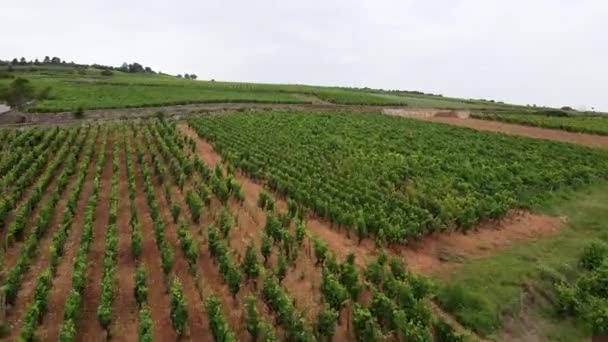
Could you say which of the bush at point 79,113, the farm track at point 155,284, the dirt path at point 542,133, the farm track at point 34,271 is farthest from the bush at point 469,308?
the bush at point 79,113

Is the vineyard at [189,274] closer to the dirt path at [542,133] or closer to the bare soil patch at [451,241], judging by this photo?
the bare soil patch at [451,241]

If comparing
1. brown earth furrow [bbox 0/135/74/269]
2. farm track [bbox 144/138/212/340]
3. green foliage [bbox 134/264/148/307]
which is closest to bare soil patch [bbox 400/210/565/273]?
farm track [bbox 144/138/212/340]

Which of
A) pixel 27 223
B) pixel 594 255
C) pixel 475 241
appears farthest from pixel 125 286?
pixel 594 255

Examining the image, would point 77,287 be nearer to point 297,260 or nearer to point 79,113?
point 297,260

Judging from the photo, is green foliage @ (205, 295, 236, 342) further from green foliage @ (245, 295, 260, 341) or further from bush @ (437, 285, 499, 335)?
bush @ (437, 285, 499, 335)

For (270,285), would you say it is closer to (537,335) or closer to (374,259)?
(374,259)

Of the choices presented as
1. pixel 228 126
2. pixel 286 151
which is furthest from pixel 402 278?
pixel 228 126
